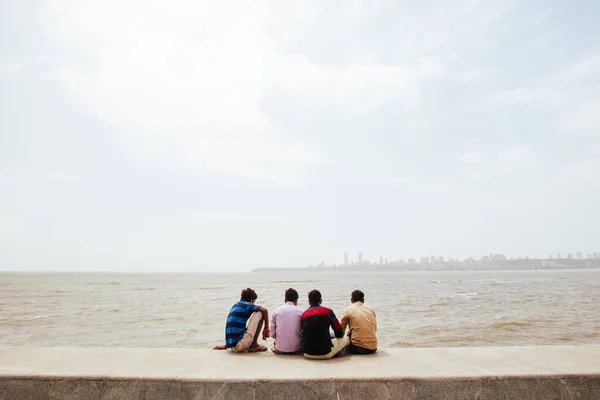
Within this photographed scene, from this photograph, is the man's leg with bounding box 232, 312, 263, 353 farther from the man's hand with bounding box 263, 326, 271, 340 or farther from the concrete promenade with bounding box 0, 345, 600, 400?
the concrete promenade with bounding box 0, 345, 600, 400

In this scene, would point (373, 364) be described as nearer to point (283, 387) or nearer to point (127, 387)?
point (283, 387)

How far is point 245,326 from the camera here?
647cm

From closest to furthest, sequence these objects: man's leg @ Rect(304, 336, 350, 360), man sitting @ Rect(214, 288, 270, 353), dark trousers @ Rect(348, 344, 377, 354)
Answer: man's leg @ Rect(304, 336, 350, 360) → dark trousers @ Rect(348, 344, 377, 354) → man sitting @ Rect(214, 288, 270, 353)

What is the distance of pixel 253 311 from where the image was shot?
6664mm

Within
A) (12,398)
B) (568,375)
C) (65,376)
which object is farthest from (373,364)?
(12,398)

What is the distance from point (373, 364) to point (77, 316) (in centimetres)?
2451

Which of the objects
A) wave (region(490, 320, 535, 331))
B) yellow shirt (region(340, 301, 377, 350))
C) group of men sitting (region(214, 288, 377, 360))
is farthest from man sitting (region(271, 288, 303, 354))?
wave (region(490, 320, 535, 331))

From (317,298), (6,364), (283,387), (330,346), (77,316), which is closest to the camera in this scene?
(283,387)

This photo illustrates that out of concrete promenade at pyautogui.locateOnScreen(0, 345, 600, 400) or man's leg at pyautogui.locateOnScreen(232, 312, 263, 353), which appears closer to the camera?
concrete promenade at pyautogui.locateOnScreen(0, 345, 600, 400)

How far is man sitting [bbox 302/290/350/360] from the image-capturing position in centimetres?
569

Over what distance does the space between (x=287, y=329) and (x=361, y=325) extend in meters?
1.23

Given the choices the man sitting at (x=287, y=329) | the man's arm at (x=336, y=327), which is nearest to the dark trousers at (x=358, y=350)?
the man's arm at (x=336, y=327)

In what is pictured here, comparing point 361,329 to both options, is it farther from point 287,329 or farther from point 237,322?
point 237,322

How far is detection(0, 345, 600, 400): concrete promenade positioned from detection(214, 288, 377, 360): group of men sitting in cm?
73
